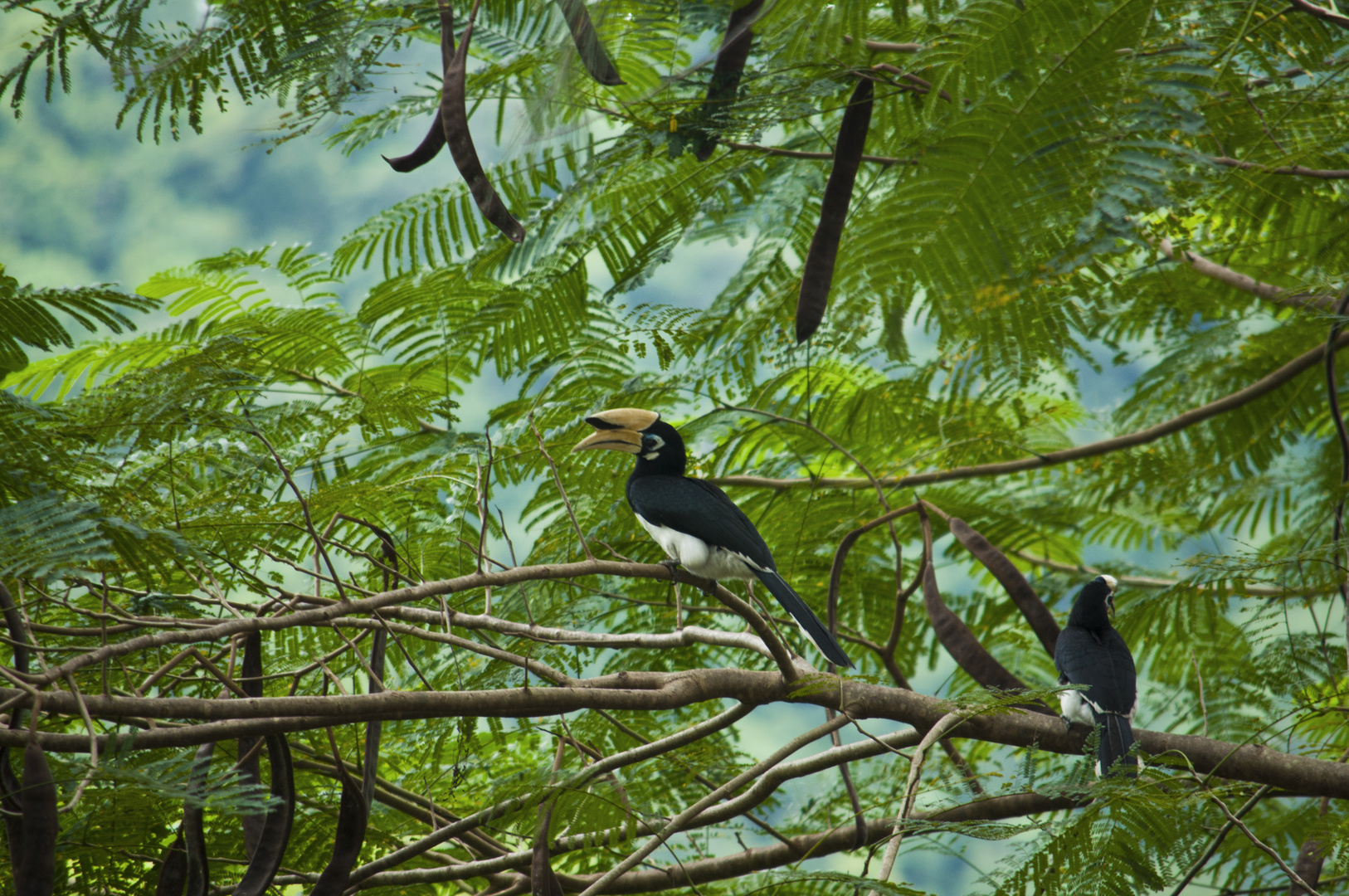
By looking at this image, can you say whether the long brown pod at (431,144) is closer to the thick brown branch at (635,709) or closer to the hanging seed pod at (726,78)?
the hanging seed pod at (726,78)

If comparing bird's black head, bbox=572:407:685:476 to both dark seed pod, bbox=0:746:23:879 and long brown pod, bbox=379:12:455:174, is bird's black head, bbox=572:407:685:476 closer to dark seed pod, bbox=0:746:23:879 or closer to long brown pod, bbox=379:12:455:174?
long brown pod, bbox=379:12:455:174

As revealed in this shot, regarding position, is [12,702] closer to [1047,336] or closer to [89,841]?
[89,841]

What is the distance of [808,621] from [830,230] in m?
1.26

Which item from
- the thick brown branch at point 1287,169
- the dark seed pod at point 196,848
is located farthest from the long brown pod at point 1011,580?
the dark seed pod at point 196,848

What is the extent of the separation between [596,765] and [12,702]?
1422mm

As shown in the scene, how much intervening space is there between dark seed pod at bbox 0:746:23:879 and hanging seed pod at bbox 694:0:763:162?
95.3 inches

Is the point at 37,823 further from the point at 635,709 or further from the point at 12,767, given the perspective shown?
the point at 635,709

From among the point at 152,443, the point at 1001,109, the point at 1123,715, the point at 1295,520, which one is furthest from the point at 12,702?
the point at 1295,520

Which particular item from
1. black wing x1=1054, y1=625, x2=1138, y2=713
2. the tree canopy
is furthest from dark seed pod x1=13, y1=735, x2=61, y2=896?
black wing x1=1054, y1=625, x2=1138, y2=713

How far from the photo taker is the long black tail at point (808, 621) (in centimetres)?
338

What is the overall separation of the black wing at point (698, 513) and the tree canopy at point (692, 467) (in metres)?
0.28

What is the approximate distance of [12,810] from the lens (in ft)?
7.45

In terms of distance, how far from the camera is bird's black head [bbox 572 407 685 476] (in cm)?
431

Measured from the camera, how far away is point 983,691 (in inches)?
119
